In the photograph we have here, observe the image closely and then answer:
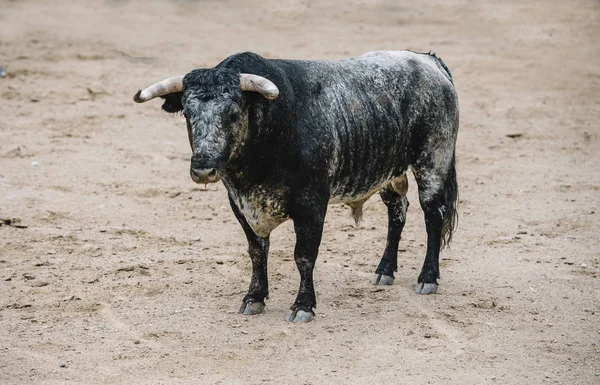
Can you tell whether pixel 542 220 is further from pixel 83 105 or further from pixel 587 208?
pixel 83 105

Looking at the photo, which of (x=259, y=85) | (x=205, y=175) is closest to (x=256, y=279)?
(x=205, y=175)

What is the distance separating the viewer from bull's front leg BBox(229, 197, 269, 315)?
7543 millimetres

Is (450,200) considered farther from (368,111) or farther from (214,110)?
(214,110)

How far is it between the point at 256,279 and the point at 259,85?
171 centimetres

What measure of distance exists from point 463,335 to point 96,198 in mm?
4854

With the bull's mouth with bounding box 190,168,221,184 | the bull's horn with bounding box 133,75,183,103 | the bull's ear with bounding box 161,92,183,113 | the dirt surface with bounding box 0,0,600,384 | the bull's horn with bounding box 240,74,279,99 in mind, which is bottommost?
the dirt surface with bounding box 0,0,600,384

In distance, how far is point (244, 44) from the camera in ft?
51.9

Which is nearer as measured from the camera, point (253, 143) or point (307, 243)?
point (253, 143)

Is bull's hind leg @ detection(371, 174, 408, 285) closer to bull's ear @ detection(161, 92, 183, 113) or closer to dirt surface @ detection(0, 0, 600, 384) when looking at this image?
dirt surface @ detection(0, 0, 600, 384)

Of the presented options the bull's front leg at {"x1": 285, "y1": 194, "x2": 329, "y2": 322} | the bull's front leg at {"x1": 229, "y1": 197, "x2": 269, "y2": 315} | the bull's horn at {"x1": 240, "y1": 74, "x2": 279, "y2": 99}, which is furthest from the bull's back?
the bull's front leg at {"x1": 229, "y1": 197, "x2": 269, "y2": 315}

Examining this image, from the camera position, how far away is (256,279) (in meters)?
7.58

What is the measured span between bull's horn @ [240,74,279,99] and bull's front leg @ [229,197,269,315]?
48.5 inches

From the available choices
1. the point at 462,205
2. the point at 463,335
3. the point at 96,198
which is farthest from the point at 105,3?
the point at 463,335

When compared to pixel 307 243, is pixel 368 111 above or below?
above
